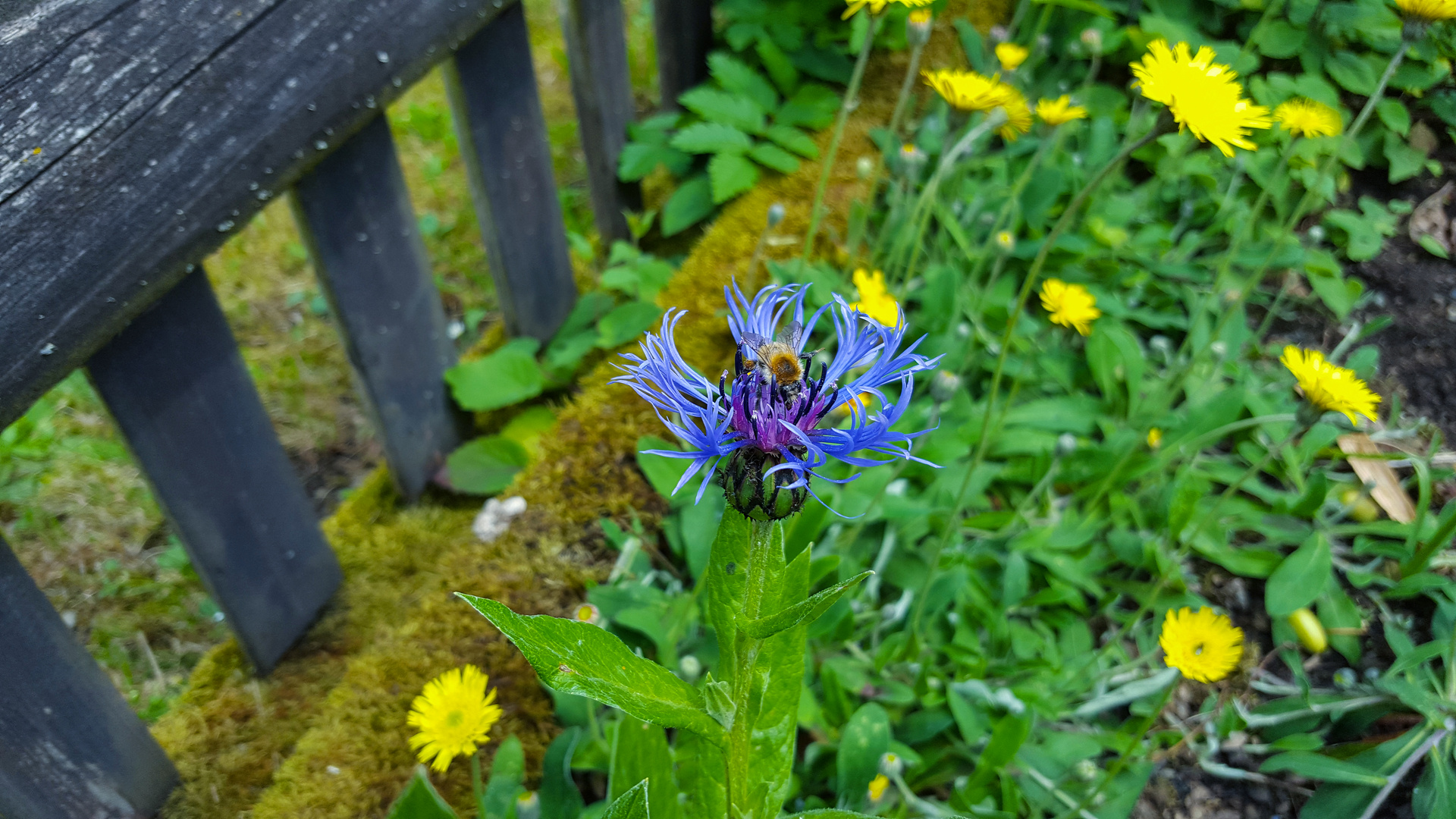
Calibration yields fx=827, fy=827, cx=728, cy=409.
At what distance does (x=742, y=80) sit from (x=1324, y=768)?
2.39m

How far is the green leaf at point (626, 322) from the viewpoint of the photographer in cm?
230

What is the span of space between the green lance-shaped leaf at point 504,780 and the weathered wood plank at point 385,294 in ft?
3.23

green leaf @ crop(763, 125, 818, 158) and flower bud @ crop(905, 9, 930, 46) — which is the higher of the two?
flower bud @ crop(905, 9, 930, 46)

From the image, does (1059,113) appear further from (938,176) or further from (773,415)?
(773,415)

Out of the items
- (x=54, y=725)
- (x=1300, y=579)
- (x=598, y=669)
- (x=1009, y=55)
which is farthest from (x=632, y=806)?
(x=1009, y=55)

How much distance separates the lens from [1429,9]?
6.23ft

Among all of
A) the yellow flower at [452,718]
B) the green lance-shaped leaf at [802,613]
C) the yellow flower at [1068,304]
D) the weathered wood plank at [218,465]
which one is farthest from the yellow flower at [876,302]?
the weathered wood plank at [218,465]

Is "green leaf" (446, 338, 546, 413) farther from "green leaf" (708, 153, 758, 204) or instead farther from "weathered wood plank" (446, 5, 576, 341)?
"green leaf" (708, 153, 758, 204)

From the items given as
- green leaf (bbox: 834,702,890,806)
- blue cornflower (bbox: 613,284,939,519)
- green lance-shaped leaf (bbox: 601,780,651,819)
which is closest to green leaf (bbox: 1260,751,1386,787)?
green leaf (bbox: 834,702,890,806)

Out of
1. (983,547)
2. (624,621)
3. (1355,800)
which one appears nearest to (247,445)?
(624,621)

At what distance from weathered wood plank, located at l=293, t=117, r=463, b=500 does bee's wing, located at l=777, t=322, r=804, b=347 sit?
3.84 feet

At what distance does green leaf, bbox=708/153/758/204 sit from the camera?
2.44 m

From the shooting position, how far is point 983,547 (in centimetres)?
212

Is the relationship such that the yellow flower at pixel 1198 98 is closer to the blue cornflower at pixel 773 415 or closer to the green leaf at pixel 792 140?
the blue cornflower at pixel 773 415
